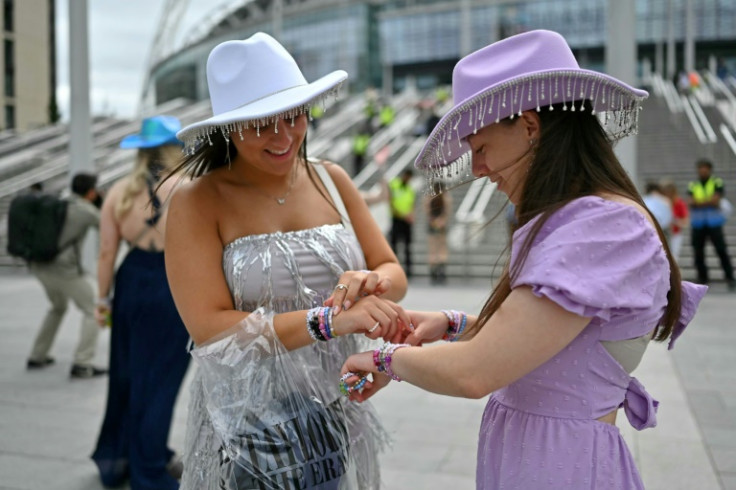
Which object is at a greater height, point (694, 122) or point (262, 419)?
point (694, 122)

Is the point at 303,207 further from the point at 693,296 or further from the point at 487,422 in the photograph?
the point at 693,296

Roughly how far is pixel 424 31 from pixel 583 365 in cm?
5043

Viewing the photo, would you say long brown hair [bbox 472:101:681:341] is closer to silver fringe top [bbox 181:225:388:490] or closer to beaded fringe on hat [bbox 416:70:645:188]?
beaded fringe on hat [bbox 416:70:645:188]

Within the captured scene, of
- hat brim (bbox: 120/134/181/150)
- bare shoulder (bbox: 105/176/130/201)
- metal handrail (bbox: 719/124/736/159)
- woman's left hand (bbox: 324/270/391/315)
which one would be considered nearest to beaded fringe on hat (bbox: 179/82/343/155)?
woman's left hand (bbox: 324/270/391/315)

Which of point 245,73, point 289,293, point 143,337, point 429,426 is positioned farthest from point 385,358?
point 429,426

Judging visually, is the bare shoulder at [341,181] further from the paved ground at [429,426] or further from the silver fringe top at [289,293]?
the paved ground at [429,426]

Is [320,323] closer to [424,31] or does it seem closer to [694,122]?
[694,122]

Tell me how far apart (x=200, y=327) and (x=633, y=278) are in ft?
3.61

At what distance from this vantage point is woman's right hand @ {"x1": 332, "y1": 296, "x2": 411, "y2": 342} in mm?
1854

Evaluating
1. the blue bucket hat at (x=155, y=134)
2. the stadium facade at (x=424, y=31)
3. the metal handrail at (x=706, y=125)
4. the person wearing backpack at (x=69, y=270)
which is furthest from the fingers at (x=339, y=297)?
the stadium facade at (x=424, y=31)

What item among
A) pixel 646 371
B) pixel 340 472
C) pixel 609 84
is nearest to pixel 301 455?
pixel 340 472

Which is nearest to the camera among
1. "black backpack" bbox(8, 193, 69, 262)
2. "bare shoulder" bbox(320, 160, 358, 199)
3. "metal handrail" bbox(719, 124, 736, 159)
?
"bare shoulder" bbox(320, 160, 358, 199)

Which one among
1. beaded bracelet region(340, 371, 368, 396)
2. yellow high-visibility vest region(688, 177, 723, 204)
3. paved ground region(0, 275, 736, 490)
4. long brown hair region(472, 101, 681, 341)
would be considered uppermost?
long brown hair region(472, 101, 681, 341)

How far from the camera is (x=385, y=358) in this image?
168cm
